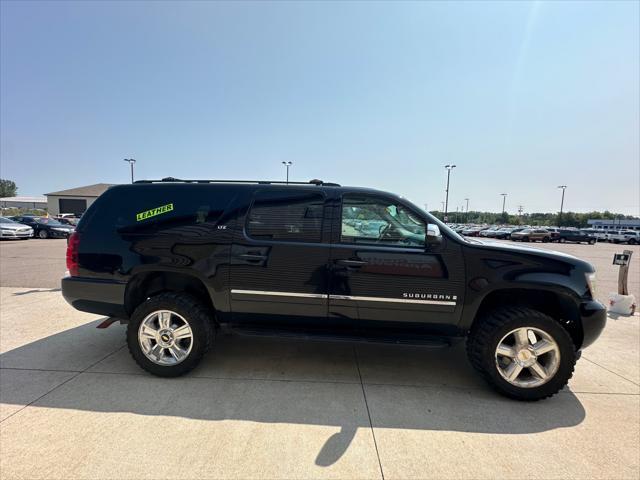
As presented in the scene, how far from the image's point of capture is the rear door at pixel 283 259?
307 cm

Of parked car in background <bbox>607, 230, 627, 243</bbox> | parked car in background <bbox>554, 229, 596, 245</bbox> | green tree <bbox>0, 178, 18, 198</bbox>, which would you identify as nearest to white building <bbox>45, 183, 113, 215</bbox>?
parked car in background <bbox>554, 229, 596, 245</bbox>

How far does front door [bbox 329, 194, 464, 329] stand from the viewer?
Answer: 2984 mm

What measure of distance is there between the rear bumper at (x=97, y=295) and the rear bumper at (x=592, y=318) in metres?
4.44

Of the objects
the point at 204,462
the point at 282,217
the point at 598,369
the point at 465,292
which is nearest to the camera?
the point at 204,462

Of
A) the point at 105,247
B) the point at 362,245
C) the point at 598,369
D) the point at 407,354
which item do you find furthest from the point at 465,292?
the point at 105,247

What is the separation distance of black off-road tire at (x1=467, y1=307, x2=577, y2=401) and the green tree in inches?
7174

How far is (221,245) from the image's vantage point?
10.3ft

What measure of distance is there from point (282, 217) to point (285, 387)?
1.62m

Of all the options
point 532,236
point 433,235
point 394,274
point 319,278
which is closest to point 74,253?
point 319,278

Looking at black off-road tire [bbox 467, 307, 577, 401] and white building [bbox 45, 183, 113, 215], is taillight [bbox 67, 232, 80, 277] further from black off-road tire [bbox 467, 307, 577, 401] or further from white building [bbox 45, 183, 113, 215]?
white building [bbox 45, 183, 113, 215]

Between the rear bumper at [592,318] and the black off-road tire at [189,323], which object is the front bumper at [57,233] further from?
the rear bumper at [592,318]

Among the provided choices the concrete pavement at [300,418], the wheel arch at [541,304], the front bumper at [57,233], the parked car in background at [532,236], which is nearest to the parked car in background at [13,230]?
the front bumper at [57,233]

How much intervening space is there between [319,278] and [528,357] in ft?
6.74

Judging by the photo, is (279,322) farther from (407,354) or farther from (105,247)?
(105,247)
